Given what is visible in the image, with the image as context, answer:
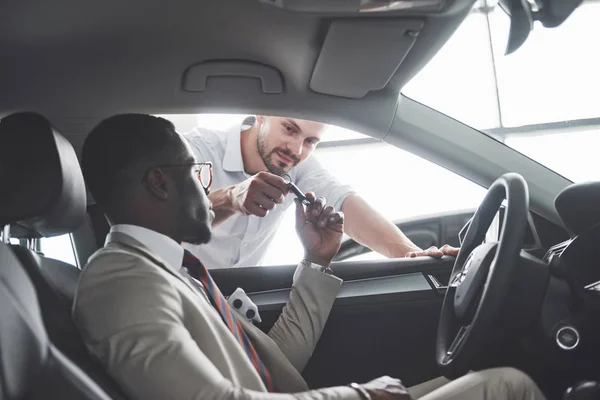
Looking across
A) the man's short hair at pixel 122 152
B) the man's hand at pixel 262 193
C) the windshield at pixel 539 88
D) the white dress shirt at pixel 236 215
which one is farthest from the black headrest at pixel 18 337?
the windshield at pixel 539 88

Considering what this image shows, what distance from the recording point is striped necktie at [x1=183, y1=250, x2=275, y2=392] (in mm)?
1552

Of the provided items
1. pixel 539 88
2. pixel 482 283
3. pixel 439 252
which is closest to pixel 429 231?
pixel 439 252

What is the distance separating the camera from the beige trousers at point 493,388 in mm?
1446

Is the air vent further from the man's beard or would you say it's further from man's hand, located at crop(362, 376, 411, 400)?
the man's beard

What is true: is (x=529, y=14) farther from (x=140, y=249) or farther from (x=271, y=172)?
(x=271, y=172)

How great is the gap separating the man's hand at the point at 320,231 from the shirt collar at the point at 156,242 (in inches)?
18.8

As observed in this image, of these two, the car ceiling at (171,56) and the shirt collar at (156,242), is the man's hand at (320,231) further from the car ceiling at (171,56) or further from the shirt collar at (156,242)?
the shirt collar at (156,242)

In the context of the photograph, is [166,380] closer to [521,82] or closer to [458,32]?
[458,32]

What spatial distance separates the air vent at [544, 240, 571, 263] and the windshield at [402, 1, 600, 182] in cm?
469

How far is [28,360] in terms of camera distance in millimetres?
1037

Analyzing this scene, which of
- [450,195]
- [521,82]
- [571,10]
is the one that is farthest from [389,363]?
[521,82]

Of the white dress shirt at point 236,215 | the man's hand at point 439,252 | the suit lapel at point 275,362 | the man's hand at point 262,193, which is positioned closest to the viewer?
the suit lapel at point 275,362

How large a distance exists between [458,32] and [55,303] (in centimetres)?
106

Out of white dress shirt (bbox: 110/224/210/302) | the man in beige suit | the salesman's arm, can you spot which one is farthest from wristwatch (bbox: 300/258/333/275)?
white dress shirt (bbox: 110/224/210/302)
